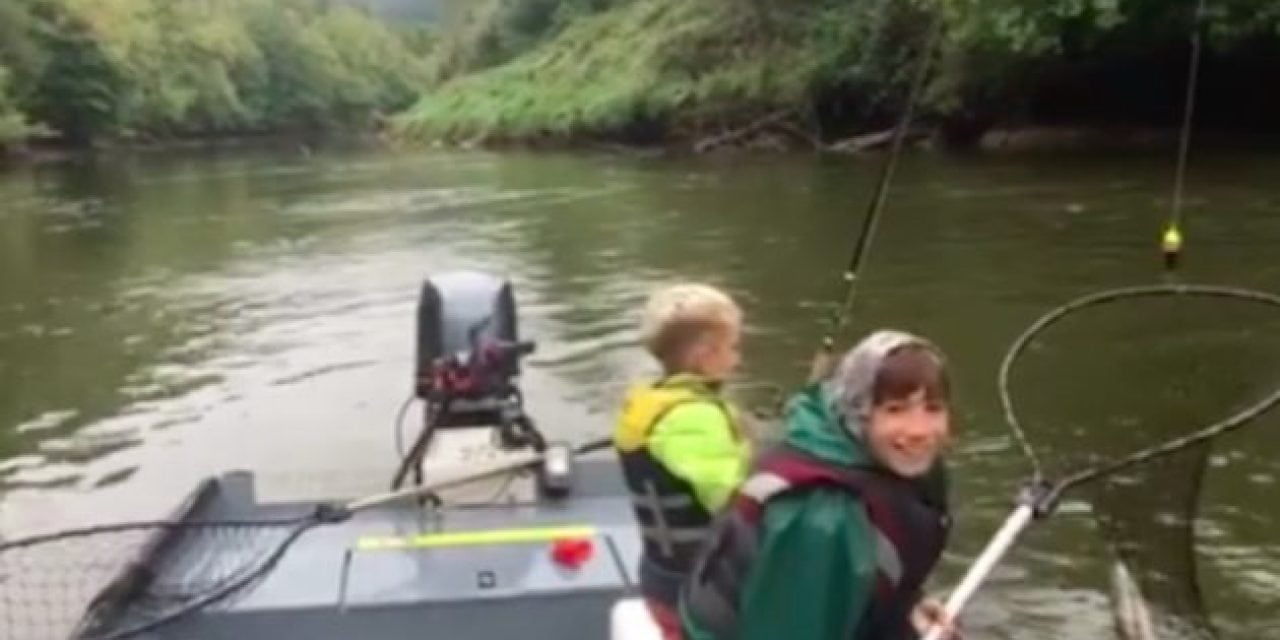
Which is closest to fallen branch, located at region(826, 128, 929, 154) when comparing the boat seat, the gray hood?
the boat seat

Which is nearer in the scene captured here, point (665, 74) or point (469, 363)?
point (469, 363)

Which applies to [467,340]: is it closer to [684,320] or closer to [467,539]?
[467,539]

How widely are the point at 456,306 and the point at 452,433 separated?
841mm

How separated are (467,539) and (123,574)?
3.61 ft

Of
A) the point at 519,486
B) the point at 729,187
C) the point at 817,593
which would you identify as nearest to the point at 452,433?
the point at 519,486

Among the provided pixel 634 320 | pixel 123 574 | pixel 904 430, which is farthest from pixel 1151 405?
pixel 904 430

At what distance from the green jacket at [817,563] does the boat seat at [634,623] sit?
162cm

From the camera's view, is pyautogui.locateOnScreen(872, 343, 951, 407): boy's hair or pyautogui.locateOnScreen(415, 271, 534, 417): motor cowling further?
pyautogui.locateOnScreen(415, 271, 534, 417): motor cowling

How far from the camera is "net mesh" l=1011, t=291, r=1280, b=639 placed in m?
7.19

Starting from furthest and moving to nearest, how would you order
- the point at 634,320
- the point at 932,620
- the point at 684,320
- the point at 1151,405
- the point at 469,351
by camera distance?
the point at 634,320 < the point at 1151,405 < the point at 469,351 < the point at 684,320 < the point at 932,620

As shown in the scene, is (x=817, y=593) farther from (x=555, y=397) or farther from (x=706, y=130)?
(x=706, y=130)

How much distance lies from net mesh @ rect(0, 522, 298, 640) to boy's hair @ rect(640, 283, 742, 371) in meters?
1.90

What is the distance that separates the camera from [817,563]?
3.08m

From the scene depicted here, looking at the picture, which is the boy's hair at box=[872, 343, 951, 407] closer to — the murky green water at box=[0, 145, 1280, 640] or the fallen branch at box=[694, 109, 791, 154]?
the murky green water at box=[0, 145, 1280, 640]
